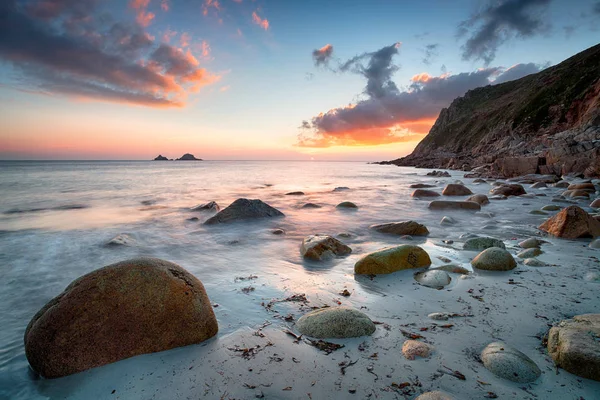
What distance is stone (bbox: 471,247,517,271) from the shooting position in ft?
13.9

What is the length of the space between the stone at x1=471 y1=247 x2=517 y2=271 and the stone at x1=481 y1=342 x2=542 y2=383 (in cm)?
220

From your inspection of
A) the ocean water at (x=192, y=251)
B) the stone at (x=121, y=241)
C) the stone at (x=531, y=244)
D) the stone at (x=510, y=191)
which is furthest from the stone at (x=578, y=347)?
the stone at (x=510, y=191)

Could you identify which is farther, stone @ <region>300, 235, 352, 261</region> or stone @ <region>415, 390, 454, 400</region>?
stone @ <region>300, 235, 352, 261</region>

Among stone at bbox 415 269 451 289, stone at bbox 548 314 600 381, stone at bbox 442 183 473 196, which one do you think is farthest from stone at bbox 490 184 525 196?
stone at bbox 548 314 600 381

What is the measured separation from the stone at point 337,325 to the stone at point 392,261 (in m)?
1.50

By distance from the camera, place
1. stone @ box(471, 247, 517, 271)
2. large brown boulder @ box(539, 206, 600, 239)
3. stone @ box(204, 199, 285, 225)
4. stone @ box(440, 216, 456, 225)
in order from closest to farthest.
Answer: stone @ box(471, 247, 517, 271) → large brown boulder @ box(539, 206, 600, 239) → stone @ box(440, 216, 456, 225) → stone @ box(204, 199, 285, 225)

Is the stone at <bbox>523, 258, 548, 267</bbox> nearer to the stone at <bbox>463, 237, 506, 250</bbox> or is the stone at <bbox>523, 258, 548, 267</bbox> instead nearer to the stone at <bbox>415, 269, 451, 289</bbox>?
the stone at <bbox>463, 237, 506, 250</bbox>

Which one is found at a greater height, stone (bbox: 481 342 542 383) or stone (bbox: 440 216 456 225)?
stone (bbox: 481 342 542 383)

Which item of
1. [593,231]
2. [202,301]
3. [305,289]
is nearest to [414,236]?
[593,231]

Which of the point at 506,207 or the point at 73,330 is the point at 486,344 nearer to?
the point at 73,330

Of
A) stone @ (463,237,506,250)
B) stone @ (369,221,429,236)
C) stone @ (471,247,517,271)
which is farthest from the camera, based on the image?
stone @ (369,221,429,236)

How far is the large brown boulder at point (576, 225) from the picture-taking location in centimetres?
563

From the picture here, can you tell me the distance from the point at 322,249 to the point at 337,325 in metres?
2.47

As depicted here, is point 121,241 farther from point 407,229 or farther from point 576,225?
point 576,225
